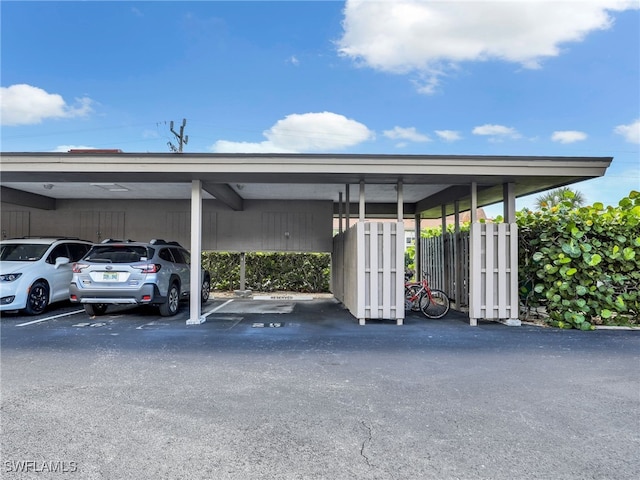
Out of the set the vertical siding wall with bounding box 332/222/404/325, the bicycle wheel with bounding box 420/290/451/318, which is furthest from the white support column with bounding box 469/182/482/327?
the vertical siding wall with bounding box 332/222/404/325

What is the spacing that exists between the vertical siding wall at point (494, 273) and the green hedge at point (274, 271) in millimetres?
6600

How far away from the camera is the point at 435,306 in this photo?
27.0 feet

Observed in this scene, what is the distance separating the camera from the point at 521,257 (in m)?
7.65

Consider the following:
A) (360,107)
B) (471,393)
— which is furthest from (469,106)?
(471,393)

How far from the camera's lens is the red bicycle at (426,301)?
8.00m

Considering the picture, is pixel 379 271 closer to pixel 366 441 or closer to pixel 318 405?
pixel 318 405

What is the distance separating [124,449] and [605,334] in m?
7.01

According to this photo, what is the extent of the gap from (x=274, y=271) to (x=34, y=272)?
6.98m

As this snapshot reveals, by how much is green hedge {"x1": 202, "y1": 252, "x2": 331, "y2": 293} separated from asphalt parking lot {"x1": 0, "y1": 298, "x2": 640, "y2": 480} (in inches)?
275

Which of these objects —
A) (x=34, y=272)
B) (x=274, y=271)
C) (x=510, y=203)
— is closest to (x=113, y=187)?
(x=34, y=272)

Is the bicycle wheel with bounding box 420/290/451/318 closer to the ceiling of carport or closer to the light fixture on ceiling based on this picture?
the ceiling of carport

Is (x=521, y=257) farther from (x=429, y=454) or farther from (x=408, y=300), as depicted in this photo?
(x=429, y=454)

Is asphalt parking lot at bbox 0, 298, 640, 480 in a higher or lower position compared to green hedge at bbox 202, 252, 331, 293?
lower

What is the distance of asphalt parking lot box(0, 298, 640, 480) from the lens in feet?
7.95
